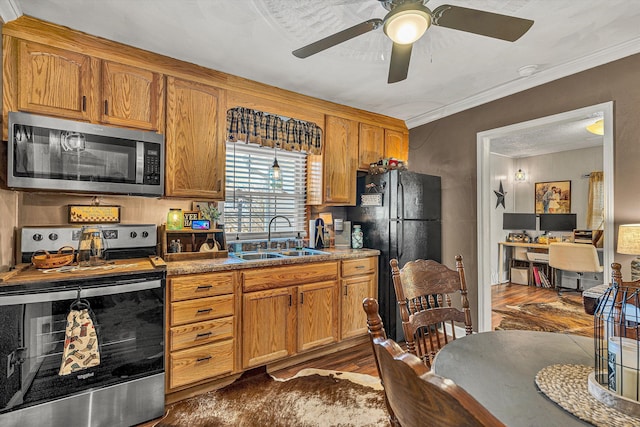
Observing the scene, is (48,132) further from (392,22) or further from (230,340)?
(392,22)

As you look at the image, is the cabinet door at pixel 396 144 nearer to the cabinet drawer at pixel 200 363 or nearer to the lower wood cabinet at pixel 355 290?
the lower wood cabinet at pixel 355 290

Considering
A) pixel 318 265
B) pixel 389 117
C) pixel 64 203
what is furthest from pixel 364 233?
pixel 64 203

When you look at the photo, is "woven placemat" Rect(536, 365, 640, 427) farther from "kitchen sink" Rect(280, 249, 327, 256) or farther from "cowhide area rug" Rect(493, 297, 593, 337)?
"cowhide area rug" Rect(493, 297, 593, 337)

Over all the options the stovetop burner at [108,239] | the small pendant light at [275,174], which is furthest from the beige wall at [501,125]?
the stovetop burner at [108,239]

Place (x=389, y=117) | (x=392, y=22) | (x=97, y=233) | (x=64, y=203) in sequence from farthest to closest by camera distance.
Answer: (x=389, y=117) → (x=64, y=203) → (x=97, y=233) → (x=392, y=22)

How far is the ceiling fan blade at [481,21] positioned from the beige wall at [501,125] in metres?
1.39

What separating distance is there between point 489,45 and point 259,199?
7.63ft

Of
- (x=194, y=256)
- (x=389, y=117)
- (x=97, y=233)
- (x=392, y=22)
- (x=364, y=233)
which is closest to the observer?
(x=392, y=22)

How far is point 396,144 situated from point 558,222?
414 centimetres

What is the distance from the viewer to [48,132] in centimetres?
189

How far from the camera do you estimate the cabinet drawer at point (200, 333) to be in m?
2.11

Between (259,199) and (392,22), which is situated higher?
(392,22)

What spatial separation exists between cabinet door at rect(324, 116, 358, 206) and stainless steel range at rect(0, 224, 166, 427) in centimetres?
186

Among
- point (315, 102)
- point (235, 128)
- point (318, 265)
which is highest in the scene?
point (315, 102)
